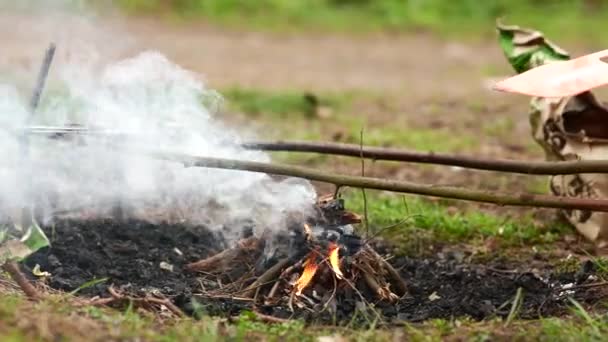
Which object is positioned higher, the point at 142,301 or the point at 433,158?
the point at 433,158

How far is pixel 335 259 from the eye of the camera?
3783 mm

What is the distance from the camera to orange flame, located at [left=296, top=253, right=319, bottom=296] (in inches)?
147

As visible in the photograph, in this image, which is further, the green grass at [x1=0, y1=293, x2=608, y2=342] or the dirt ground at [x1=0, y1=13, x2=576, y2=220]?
the dirt ground at [x1=0, y1=13, x2=576, y2=220]

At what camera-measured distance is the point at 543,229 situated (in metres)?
4.94

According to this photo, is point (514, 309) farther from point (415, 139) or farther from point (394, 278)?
point (415, 139)

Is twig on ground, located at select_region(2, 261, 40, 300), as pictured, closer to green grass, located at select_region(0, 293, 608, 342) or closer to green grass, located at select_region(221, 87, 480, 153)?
green grass, located at select_region(0, 293, 608, 342)

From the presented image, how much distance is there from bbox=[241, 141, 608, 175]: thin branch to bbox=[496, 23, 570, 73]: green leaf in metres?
0.72

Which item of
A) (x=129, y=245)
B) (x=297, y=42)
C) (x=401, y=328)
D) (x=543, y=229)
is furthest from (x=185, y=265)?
(x=297, y=42)

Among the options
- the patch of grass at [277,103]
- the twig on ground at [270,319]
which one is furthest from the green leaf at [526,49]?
the patch of grass at [277,103]

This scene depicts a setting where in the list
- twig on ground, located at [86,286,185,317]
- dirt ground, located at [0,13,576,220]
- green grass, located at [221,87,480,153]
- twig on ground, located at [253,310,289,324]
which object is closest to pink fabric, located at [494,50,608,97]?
twig on ground, located at [253,310,289,324]

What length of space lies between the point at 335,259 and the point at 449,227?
1178 mm

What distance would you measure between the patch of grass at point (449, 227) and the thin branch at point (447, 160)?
1.58 feet

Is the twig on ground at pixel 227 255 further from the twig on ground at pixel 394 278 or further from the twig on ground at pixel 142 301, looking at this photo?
the twig on ground at pixel 142 301

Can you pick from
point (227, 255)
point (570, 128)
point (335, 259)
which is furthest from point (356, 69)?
point (335, 259)
